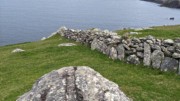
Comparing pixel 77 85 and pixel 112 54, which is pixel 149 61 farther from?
pixel 77 85

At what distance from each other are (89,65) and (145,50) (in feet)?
19.2

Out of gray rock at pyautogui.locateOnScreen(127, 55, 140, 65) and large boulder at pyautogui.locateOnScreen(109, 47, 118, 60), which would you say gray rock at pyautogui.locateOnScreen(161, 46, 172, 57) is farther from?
large boulder at pyautogui.locateOnScreen(109, 47, 118, 60)

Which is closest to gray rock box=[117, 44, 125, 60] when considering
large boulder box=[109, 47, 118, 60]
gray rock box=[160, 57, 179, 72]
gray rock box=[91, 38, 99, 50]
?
large boulder box=[109, 47, 118, 60]

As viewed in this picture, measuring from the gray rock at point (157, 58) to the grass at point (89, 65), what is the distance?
68 centimetres

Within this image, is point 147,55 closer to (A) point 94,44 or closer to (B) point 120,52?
(B) point 120,52

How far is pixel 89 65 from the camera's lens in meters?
34.1

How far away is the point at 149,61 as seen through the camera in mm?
32719

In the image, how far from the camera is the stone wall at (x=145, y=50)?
31.4 metres

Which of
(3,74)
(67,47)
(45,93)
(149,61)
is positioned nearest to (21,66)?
(3,74)

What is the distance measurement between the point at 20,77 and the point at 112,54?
1002cm

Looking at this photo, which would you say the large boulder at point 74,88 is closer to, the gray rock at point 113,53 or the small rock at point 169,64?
the small rock at point 169,64

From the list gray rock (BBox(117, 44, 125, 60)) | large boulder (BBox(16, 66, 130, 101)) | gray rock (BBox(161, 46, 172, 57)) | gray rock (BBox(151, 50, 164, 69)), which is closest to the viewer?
large boulder (BBox(16, 66, 130, 101))

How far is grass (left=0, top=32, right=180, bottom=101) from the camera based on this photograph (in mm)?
26062

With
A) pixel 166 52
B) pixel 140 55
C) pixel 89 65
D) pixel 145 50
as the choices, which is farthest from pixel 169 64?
pixel 89 65
